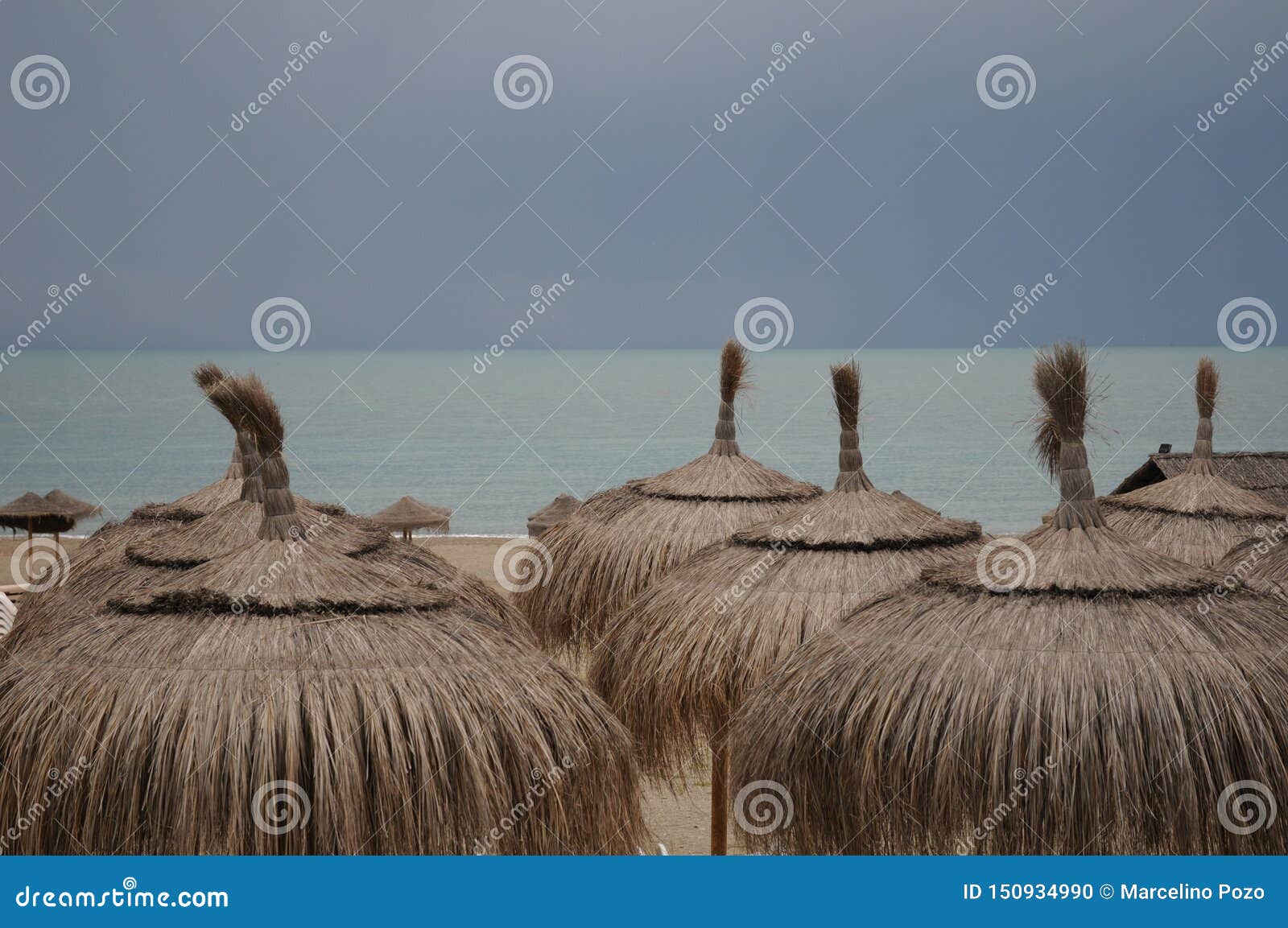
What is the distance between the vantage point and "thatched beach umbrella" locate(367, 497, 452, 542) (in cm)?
1886

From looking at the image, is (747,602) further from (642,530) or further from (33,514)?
(33,514)

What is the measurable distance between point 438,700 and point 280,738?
18.4 inches

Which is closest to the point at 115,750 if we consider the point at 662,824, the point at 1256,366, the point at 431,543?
the point at 662,824

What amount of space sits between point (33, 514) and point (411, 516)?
16.4 feet

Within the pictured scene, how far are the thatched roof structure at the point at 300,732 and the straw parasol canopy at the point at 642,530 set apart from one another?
422cm

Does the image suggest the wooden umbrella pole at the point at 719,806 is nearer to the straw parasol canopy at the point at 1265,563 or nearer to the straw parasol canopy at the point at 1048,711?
the straw parasol canopy at the point at 1048,711

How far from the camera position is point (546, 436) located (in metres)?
67.1

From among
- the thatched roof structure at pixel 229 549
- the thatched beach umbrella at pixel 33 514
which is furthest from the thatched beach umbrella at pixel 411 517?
the thatched roof structure at pixel 229 549

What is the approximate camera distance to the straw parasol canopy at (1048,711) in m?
4.18

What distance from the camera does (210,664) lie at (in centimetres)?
408

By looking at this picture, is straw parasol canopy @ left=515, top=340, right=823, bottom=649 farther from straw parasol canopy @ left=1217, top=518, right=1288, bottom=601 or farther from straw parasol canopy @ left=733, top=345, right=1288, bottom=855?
straw parasol canopy @ left=733, top=345, right=1288, bottom=855

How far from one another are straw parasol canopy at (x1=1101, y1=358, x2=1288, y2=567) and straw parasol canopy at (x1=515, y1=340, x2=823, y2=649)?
236 centimetres

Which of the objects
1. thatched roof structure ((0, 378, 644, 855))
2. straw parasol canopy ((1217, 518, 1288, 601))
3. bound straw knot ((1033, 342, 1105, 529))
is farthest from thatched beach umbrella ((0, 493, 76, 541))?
bound straw knot ((1033, 342, 1105, 529))

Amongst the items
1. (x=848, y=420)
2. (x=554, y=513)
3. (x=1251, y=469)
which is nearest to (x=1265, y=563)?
(x=848, y=420)
